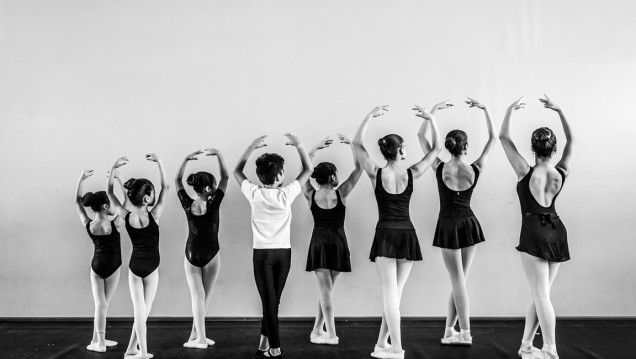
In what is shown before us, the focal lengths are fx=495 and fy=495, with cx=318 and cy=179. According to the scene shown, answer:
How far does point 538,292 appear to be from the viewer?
12.4 feet

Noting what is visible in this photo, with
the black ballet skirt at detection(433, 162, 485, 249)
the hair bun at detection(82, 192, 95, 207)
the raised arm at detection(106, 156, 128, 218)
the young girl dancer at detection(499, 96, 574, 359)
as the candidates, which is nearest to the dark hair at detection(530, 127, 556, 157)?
the young girl dancer at detection(499, 96, 574, 359)

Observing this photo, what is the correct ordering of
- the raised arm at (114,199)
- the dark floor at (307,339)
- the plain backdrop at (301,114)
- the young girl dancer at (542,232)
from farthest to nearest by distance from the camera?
the plain backdrop at (301,114)
the raised arm at (114,199)
the dark floor at (307,339)
the young girl dancer at (542,232)

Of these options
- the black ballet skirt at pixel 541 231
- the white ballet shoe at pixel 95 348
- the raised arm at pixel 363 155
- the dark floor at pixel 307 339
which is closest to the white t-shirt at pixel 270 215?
the raised arm at pixel 363 155

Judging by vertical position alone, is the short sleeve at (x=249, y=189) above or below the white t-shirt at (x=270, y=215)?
above

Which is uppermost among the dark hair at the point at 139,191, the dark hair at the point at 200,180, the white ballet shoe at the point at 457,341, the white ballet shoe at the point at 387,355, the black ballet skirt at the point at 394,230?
the dark hair at the point at 200,180

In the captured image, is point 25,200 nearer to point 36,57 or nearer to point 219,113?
point 36,57

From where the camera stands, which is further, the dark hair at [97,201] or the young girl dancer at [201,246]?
the dark hair at [97,201]

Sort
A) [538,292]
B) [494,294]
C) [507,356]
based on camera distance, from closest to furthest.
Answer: [538,292]
[507,356]
[494,294]

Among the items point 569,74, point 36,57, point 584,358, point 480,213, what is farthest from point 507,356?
point 36,57

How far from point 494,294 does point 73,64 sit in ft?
17.0

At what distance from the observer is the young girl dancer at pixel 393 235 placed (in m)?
3.87

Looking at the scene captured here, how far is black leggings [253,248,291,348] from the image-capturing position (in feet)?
12.5

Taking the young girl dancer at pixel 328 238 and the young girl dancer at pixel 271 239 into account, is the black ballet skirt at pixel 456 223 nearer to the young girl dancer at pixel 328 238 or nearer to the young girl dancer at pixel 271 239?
the young girl dancer at pixel 328 238

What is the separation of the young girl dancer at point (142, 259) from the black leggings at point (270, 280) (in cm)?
87
